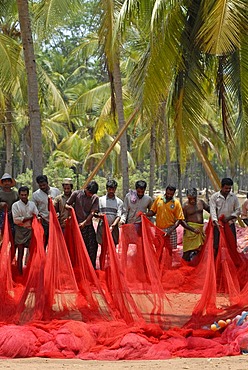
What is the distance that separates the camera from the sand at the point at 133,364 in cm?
673

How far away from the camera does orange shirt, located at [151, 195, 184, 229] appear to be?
11062 mm

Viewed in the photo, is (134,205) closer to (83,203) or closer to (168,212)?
(168,212)

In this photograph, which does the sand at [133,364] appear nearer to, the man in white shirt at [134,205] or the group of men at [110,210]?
the group of men at [110,210]

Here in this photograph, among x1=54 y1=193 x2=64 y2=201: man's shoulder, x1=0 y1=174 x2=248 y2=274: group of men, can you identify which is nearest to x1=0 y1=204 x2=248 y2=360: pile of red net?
x1=0 y1=174 x2=248 y2=274: group of men

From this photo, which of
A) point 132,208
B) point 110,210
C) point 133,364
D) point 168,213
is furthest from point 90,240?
point 133,364

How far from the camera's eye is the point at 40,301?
8.37m

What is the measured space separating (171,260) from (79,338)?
124 inches

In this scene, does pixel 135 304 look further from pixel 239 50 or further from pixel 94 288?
pixel 239 50

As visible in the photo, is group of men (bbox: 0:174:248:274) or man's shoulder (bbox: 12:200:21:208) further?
group of men (bbox: 0:174:248:274)

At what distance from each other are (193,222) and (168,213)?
1.93ft

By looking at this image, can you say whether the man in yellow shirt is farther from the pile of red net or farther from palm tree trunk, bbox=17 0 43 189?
palm tree trunk, bbox=17 0 43 189

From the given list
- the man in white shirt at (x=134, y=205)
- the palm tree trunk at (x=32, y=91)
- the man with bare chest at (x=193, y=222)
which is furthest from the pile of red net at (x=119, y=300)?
the palm tree trunk at (x=32, y=91)

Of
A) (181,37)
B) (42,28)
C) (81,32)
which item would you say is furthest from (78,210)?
(81,32)

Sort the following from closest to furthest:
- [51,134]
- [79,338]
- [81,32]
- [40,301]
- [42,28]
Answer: [79,338] < [40,301] < [42,28] < [51,134] < [81,32]
